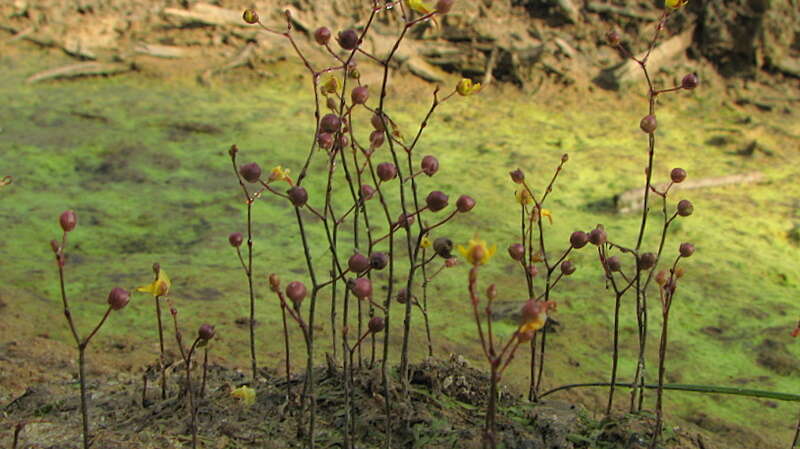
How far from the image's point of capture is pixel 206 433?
76.7 inches

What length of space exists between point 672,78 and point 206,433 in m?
6.47

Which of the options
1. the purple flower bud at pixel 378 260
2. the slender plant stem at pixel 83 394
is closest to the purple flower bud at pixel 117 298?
the slender plant stem at pixel 83 394

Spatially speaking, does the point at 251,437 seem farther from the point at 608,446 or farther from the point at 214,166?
the point at 214,166

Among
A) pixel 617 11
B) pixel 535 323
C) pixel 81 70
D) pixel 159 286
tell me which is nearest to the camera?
pixel 535 323

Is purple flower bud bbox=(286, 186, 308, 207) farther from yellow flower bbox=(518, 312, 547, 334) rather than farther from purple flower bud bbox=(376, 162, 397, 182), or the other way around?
yellow flower bbox=(518, 312, 547, 334)

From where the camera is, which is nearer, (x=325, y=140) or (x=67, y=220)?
(x=67, y=220)

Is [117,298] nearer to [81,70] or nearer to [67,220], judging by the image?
[67,220]

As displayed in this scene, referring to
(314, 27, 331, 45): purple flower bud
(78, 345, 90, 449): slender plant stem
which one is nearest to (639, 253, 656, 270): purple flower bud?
(314, 27, 331, 45): purple flower bud

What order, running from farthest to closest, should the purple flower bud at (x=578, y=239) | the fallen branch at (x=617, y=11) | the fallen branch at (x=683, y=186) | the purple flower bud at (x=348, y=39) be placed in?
1. the fallen branch at (x=617, y=11)
2. the fallen branch at (x=683, y=186)
3. the purple flower bud at (x=578, y=239)
4. the purple flower bud at (x=348, y=39)

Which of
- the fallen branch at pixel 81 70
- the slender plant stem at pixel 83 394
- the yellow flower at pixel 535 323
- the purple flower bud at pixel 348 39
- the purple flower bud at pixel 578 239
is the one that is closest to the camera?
the yellow flower at pixel 535 323

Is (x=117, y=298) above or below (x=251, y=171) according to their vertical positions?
below

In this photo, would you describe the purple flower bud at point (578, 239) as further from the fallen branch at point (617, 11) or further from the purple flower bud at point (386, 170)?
the fallen branch at point (617, 11)

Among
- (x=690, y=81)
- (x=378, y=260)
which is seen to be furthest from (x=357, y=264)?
(x=690, y=81)

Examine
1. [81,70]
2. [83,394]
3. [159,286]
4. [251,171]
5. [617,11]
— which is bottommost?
[83,394]
